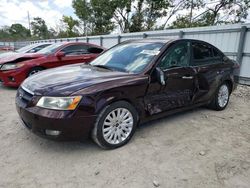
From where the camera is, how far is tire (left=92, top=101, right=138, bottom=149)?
2625mm

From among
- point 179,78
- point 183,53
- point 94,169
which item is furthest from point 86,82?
point 183,53

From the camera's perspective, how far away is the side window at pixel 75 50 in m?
6.75

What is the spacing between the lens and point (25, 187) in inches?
82.4

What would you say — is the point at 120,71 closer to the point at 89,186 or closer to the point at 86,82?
the point at 86,82

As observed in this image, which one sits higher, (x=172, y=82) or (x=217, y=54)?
(x=217, y=54)

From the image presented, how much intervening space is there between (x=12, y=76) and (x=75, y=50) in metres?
2.10

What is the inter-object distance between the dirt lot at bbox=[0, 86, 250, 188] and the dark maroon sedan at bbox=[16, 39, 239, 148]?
0.31 m

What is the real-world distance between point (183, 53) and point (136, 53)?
0.85 meters

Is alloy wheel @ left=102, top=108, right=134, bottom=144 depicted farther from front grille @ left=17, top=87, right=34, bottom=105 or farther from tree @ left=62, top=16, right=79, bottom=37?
tree @ left=62, top=16, right=79, bottom=37

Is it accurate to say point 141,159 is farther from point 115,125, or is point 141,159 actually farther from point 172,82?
point 172,82

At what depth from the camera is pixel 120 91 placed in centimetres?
271

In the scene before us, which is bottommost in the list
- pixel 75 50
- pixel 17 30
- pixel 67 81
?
pixel 67 81

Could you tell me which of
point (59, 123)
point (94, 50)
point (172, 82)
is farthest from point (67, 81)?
point (94, 50)

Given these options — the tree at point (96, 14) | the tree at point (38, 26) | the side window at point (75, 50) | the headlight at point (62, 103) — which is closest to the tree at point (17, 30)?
the tree at point (38, 26)
